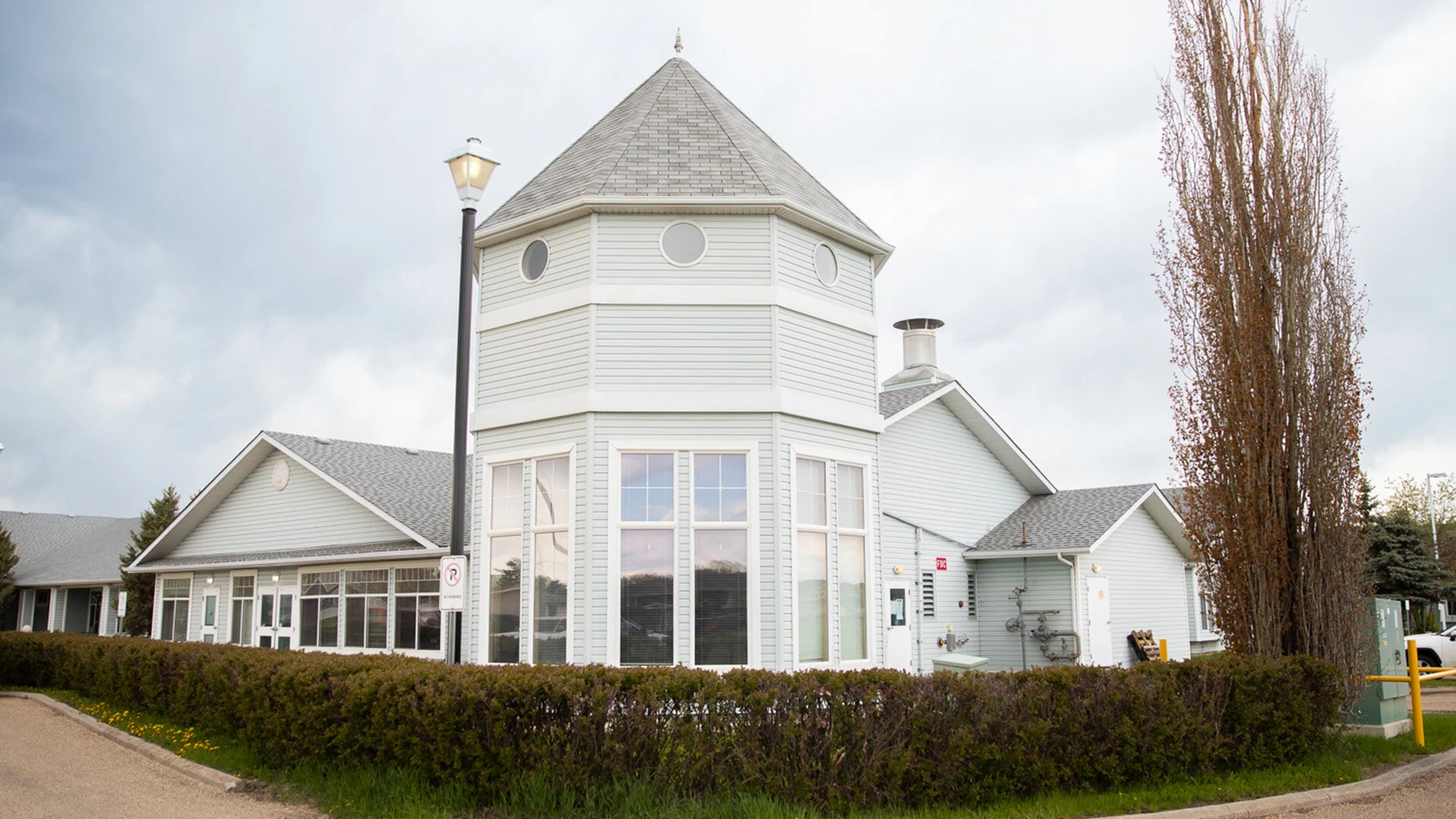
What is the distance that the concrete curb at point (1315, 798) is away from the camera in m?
8.00

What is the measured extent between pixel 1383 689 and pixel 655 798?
8622 millimetres

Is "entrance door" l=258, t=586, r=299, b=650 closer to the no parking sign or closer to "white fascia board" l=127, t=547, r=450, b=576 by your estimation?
"white fascia board" l=127, t=547, r=450, b=576

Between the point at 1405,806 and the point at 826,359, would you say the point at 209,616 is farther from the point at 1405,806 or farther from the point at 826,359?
the point at 1405,806

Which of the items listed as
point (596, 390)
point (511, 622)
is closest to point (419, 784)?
point (511, 622)

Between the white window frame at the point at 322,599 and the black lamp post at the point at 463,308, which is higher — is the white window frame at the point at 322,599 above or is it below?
below

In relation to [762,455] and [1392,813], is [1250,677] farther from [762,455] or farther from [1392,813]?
[762,455]

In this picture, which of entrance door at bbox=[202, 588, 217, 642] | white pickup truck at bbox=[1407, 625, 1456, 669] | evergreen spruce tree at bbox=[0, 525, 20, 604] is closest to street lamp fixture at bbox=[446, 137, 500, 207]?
entrance door at bbox=[202, 588, 217, 642]

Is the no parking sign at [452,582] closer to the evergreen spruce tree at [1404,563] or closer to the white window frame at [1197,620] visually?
the white window frame at [1197,620]

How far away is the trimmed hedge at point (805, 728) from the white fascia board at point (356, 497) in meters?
9.28

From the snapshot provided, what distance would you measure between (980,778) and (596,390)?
19.3ft

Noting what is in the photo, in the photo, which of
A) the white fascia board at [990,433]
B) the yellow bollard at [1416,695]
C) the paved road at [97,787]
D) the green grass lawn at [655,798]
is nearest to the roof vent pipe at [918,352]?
the white fascia board at [990,433]

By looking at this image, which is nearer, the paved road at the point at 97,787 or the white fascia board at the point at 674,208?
the paved road at the point at 97,787

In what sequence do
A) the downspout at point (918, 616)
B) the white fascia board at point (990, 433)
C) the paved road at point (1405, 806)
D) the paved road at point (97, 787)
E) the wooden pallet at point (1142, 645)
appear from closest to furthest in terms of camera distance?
the paved road at point (1405, 806) → the paved road at point (97, 787) → the downspout at point (918, 616) → the white fascia board at point (990, 433) → the wooden pallet at point (1142, 645)

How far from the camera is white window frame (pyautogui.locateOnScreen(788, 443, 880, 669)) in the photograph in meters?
11.8
